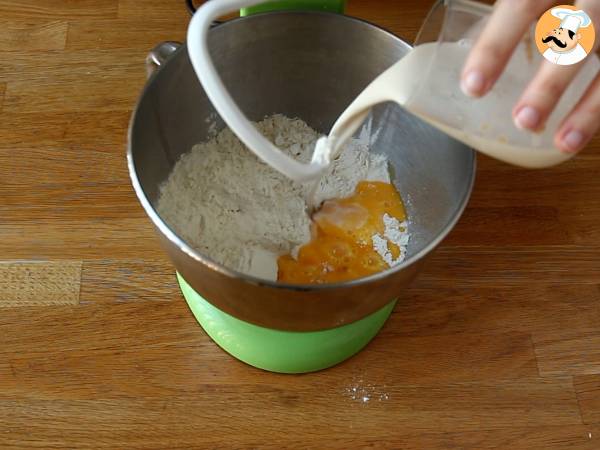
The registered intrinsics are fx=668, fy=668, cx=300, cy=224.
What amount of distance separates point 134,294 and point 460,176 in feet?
1.53

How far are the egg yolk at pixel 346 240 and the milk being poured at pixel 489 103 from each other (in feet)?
0.94

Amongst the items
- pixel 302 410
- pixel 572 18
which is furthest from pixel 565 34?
pixel 302 410

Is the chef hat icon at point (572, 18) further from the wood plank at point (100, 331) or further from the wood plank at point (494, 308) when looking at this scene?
the wood plank at point (100, 331)

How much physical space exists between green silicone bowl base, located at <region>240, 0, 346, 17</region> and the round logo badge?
33cm

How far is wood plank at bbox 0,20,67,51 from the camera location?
3.74 ft

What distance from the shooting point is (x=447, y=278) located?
966mm

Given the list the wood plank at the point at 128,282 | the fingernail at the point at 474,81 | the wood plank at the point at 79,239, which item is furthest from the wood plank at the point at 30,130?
the fingernail at the point at 474,81

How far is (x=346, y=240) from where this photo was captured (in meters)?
0.92

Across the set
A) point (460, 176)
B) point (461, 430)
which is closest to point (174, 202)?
point (460, 176)

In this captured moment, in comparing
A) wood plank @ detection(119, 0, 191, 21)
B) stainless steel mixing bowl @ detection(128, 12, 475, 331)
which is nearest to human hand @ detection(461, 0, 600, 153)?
stainless steel mixing bowl @ detection(128, 12, 475, 331)

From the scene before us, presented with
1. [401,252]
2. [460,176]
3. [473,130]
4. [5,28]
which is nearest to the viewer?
[473,130]

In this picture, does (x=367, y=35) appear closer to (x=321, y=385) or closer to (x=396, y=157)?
(x=396, y=157)

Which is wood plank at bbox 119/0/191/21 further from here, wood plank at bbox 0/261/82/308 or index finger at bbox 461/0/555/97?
index finger at bbox 461/0/555/97

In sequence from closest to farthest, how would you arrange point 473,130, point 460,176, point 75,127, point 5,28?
point 473,130 → point 460,176 → point 75,127 → point 5,28
